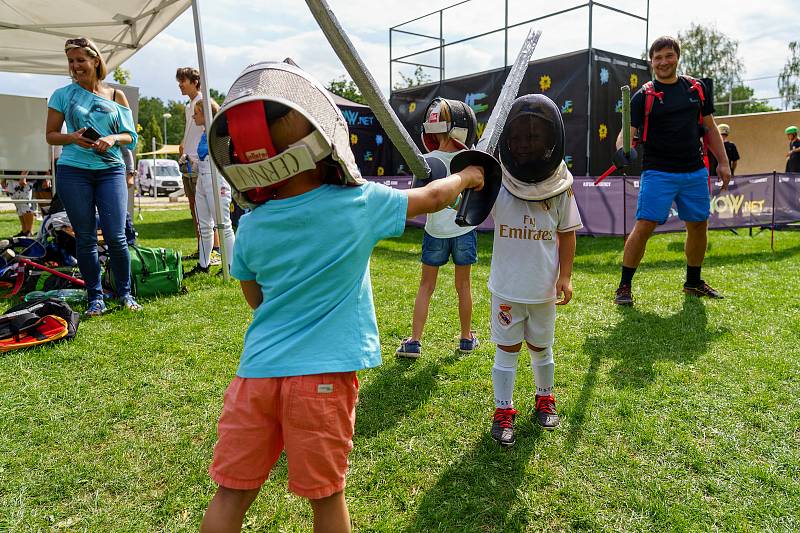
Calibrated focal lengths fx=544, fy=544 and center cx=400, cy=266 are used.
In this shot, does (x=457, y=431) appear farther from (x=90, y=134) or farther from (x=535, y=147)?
(x=90, y=134)

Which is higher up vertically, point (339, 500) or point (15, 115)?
point (15, 115)

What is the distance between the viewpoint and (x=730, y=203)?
8.57 meters

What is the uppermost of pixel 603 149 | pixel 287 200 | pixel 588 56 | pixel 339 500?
pixel 588 56

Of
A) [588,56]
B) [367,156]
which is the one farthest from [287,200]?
[367,156]

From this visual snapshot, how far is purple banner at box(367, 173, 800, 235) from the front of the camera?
8531 mm

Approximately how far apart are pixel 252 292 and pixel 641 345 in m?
3.22

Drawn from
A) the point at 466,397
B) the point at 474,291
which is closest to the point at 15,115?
the point at 474,291

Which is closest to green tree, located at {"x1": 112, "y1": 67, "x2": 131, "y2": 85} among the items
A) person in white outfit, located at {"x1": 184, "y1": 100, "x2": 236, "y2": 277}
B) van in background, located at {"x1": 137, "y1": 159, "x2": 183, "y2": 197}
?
van in background, located at {"x1": 137, "y1": 159, "x2": 183, "y2": 197}

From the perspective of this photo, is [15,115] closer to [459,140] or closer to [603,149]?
[459,140]

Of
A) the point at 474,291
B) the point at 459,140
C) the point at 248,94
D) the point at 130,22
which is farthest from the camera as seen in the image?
the point at 130,22

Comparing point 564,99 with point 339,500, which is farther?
point 564,99

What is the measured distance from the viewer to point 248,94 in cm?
139

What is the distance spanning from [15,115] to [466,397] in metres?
8.95

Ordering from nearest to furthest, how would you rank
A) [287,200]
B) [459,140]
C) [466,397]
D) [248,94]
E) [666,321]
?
1. [248,94]
2. [287,200]
3. [466,397]
4. [459,140]
5. [666,321]
